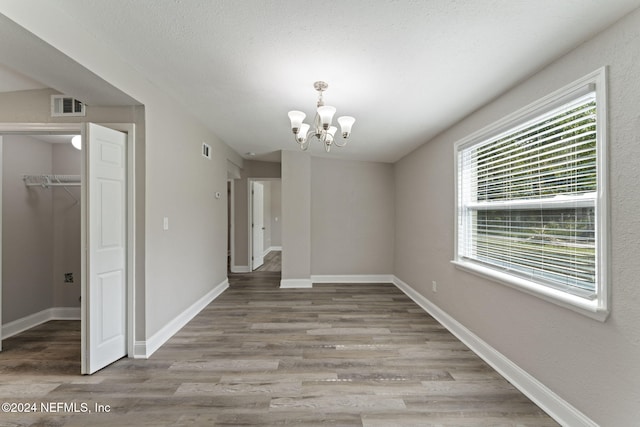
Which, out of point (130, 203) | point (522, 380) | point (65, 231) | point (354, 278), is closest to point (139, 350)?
point (130, 203)

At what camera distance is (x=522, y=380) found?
202cm

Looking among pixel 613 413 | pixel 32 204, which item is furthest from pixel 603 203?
pixel 32 204

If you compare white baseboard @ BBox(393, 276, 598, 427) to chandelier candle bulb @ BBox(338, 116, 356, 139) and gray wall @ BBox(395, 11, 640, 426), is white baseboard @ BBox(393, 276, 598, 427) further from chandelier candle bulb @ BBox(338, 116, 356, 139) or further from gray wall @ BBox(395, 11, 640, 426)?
chandelier candle bulb @ BBox(338, 116, 356, 139)

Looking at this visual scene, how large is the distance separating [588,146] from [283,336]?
114 inches

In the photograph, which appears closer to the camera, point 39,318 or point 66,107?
point 66,107

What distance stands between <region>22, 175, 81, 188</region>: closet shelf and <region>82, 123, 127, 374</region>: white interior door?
1.35m

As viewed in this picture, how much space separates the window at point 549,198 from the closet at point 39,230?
14.6ft

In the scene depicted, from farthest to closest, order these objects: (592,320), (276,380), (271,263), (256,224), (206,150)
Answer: (271,263) → (256,224) → (206,150) → (276,380) → (592,320)

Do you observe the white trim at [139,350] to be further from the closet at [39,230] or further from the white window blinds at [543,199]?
the white window blinds at [543,199]

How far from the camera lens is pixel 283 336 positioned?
9.62ft

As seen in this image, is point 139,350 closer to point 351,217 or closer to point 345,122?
point 345,122

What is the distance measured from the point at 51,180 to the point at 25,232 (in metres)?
0.63

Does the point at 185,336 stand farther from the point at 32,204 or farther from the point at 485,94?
the point at 485,94

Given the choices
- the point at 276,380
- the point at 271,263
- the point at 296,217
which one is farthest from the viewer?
the point at 271,263
